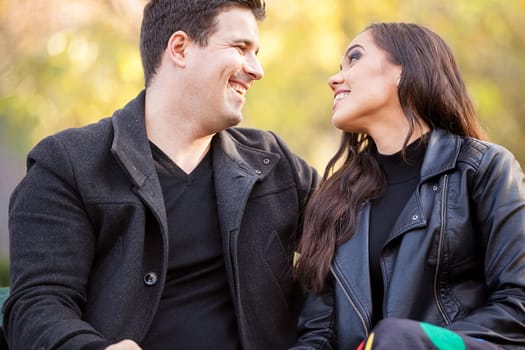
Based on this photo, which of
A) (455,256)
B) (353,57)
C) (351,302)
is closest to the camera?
(455,256)

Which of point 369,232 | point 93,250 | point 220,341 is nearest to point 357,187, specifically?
point 369,232

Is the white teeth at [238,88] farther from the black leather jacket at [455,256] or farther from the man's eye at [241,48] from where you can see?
the black leather jacket at [455,256]

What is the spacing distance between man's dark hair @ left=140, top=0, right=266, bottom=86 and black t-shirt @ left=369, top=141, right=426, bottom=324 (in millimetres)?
831

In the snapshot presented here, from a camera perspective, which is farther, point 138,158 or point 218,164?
point 218,164

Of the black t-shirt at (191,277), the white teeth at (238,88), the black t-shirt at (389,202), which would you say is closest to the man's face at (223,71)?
the white teeth at (238,88)

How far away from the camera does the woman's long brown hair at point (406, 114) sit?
3.07m

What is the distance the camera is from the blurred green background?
6.33m

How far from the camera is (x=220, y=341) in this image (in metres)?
3.00

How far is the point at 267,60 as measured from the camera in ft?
22.1

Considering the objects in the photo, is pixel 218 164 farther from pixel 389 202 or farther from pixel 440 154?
pixel 440 154

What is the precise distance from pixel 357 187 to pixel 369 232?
0.20 m

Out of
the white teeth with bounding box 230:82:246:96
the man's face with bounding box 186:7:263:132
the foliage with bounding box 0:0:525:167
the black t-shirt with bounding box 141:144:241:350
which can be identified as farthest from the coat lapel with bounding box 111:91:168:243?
the foliage with bounding box 0:0:525:167

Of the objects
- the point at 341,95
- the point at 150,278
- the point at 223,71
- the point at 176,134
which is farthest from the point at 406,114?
the point at 150,278

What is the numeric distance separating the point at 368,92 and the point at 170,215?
0.82 m
